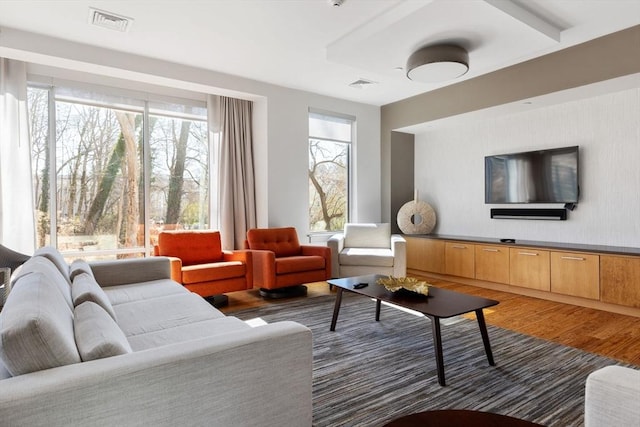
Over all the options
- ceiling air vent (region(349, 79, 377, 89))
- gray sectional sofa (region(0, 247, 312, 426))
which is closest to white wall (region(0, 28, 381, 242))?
ceiling air vent (region(349, 79, 377, 89))

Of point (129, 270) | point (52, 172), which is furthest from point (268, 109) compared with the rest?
point (129, 270)

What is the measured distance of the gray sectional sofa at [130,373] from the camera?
1022mm

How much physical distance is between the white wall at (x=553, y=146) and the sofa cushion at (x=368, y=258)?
173 centimetres

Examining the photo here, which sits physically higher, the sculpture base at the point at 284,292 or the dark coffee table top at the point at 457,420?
the dark coffee table top at the point at 457,420

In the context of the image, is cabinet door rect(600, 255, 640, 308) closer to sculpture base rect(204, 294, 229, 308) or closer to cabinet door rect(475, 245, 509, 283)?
cabinet door rect(475, 245, 509, 283)

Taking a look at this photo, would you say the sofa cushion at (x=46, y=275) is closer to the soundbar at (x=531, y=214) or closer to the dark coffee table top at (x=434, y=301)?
the dark coffee table top at (x=434, y=301)

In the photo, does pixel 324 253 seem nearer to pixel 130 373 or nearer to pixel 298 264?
pixel 298 264

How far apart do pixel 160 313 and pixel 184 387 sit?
1.25 m

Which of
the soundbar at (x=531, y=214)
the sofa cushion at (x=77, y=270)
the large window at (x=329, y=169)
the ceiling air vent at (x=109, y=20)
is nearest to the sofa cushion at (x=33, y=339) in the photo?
the sofa cushion at (x=77, y=270)

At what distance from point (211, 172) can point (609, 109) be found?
16.0 feet

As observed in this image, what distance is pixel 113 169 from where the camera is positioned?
4.46 metres

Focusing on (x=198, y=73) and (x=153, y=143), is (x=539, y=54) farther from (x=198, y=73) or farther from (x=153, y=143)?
(x=153, y=143)

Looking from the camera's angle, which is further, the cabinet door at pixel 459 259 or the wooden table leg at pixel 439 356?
the cabinet door at pixel 459 259

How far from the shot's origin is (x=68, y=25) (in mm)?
3395
